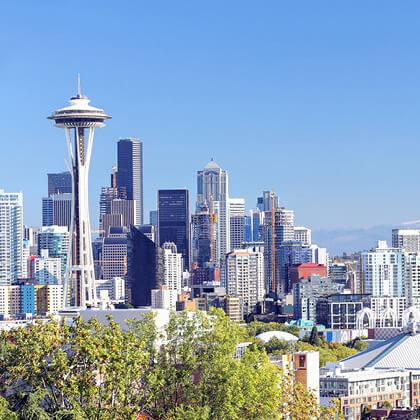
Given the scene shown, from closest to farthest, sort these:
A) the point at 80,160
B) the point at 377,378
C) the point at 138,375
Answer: the point at 138,375 < the point at 377,378 < the point at 80,160

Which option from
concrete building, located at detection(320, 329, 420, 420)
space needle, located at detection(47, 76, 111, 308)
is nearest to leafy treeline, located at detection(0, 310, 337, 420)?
concrete building, located at detection(320, 329, 420, 420)

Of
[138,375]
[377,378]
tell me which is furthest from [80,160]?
[138,375]

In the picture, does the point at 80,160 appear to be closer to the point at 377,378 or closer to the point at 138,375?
the point at 377,378

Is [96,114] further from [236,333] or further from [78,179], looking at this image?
[236,333]

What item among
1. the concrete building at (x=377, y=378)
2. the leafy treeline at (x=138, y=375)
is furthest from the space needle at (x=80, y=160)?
the leafy treeline at (x=138, y=375)

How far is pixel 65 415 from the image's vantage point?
3072 centimetres

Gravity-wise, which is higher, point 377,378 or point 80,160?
point 80,160

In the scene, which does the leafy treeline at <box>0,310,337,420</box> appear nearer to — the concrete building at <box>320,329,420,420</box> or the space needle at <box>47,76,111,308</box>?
the concrete building at <box>320,329,420,420</box>

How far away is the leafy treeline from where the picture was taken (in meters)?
31.9

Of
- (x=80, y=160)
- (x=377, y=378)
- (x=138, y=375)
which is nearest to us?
(x=138, y=375)

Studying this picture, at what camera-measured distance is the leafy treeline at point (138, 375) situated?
105 ft

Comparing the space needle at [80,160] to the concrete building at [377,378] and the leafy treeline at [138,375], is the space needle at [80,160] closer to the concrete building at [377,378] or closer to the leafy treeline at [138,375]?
the concrete building at [377,378]

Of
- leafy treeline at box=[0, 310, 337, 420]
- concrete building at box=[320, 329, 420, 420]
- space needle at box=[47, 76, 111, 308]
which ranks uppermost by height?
space needle at box=[47, 76, 111, 308]

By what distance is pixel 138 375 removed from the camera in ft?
107
